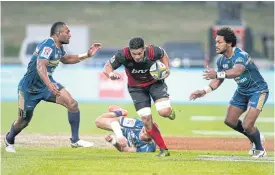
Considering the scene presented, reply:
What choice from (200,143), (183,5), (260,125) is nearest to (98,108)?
(260,125)

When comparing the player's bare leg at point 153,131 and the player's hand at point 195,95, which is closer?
the player's bare leg at point 153,131

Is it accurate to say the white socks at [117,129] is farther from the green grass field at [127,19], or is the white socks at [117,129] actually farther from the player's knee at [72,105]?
the green grass field at [127,19]

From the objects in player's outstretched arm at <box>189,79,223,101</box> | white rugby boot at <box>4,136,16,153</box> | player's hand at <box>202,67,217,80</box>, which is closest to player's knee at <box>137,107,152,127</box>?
player's outstretched arm at <box>189,79,223,101</box>

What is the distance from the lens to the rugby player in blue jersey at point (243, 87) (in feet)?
49.9

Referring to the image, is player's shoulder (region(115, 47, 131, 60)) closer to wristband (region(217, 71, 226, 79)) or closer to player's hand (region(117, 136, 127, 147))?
player's hand (region(117, 136, 127, 147))

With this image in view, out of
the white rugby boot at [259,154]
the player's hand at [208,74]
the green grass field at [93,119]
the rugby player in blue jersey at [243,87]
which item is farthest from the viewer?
the green grass field at [93,119]

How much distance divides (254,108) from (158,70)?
6.35ft

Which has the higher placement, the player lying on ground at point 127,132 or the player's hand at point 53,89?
the player's hand at point 53,89

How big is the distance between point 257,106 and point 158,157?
7.06 feet

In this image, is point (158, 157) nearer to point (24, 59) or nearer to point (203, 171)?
point (203, 171)

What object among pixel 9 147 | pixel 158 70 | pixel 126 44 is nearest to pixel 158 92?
pixel 158 70

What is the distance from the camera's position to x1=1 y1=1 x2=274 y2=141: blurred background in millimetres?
26234

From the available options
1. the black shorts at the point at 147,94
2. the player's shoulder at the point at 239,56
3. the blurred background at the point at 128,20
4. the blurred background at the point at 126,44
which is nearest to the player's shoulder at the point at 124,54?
the black shorts at the point at 147,94

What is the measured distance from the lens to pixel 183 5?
63625 millimetres
